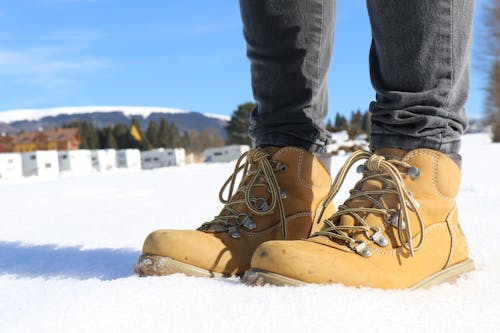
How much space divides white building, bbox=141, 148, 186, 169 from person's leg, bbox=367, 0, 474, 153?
32087mm

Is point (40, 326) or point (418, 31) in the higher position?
point (418, 31)

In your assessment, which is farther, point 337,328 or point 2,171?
point 2,171

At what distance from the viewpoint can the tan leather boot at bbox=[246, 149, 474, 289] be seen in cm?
68

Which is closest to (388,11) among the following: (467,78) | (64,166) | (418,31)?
(418,31)

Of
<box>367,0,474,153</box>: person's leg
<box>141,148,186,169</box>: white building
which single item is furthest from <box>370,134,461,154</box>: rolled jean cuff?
<box>141,148,186,169</box>: white building

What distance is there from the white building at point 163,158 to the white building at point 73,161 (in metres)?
6.52

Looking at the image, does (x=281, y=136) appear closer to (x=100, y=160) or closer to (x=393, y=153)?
(x=393, y=153)

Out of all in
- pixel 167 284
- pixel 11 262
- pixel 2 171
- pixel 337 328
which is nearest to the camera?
pixel 337 328

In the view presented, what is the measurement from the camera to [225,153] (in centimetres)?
2836

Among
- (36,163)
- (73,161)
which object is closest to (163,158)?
(73,161)

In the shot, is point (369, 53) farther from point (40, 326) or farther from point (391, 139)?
point (40, 326)

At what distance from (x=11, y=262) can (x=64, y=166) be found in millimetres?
27001

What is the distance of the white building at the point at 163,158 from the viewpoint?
107 feet

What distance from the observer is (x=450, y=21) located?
76cm
